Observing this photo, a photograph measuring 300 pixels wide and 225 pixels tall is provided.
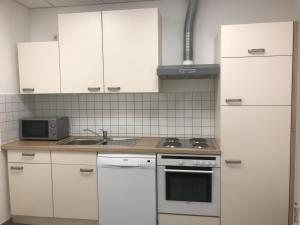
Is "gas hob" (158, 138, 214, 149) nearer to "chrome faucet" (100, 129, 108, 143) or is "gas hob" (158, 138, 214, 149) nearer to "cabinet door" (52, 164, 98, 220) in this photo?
"chrome faucet" (100, 129, 108, 143)

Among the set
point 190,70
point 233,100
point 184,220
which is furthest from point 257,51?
point 184,220

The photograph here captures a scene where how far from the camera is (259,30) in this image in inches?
89.5

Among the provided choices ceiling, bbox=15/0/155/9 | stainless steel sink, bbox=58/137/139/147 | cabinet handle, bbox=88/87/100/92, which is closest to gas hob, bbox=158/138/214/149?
stainless steel sink, bbox=58/137/139/147

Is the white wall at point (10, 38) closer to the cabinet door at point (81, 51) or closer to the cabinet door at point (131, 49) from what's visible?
the cabinet door at point (81, 51)

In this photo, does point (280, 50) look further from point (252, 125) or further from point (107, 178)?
point (107, 178)

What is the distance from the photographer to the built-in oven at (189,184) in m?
2.40

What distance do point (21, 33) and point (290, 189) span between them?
10.9 ft

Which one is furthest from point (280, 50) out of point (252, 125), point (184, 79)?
point (184, 79)

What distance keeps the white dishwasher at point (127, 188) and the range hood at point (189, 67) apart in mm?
833

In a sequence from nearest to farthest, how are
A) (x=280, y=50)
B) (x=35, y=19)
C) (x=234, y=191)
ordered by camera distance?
1. (x=280, y=50)
2. (x=234, y=191)
3. (x=35, y=19)

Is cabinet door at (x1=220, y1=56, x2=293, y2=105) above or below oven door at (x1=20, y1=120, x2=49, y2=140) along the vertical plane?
above

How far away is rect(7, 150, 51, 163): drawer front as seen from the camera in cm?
263

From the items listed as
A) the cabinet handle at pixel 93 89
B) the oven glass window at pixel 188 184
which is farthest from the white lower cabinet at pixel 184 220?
the cabinet handle at pixel 93 89

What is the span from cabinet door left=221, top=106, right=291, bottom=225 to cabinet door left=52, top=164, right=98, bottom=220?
128cm
